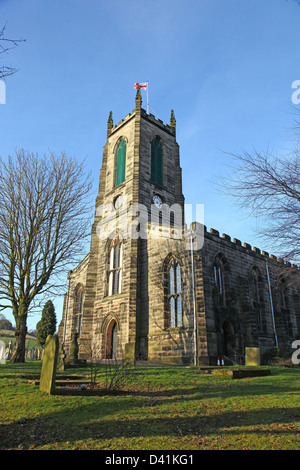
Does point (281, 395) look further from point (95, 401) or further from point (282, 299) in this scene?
point (282, 299)

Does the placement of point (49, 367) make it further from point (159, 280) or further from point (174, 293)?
point (159, 280)

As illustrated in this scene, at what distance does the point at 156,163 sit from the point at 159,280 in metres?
11.1

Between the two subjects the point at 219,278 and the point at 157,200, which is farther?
the point at 157,200

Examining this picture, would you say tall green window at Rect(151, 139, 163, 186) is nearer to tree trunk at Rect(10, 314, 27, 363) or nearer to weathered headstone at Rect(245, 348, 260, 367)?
tree trunk at Rect(10, 314, 27, 363)

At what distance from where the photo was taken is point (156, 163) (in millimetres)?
25938

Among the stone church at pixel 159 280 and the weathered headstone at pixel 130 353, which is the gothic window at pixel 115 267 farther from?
the weathered headstone at pixel 130 353

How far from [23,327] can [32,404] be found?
35.1ft

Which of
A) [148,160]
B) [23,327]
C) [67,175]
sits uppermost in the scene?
[148,160]

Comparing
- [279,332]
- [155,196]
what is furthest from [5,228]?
[279,332]

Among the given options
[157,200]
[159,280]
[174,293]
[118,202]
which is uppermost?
[157,200]

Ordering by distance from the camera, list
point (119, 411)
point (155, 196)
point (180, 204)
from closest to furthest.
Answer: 1. point (119, 411)
2. point (155, 196)
3. point (180, 204)

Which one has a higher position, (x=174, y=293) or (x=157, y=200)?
(x=157, y=200)

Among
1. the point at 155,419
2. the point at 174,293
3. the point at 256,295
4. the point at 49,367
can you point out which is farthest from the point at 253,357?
the point at 155,419
